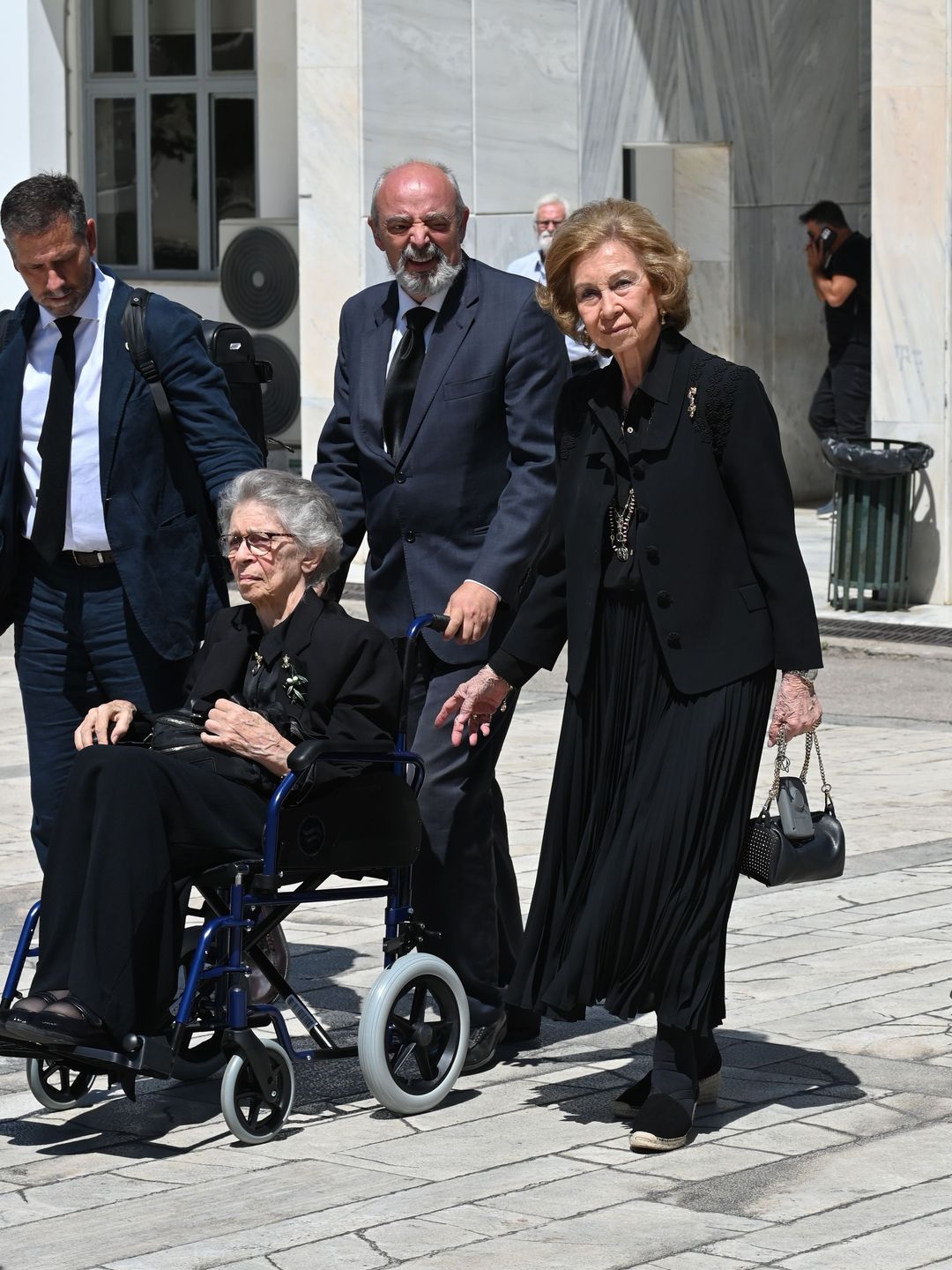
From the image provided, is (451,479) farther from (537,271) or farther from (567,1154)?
(537,271)

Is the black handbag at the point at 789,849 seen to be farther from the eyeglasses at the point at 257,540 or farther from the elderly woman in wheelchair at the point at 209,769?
the eyeglasses at the point at 257,540

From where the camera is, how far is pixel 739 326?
17.2 meters

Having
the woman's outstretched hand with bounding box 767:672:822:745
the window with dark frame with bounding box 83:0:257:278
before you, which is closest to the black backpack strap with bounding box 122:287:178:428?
the woman's outstretched hand with bounding box 767:672:822:745

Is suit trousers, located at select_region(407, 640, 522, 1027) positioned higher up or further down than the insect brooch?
further down

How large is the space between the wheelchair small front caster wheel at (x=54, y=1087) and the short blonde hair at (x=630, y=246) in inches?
73.7

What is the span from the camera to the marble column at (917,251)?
1248cm

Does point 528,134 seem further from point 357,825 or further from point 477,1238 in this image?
point 477,1238

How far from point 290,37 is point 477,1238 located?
52.1ft

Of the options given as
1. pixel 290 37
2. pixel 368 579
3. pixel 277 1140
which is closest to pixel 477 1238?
pixel 277 1140

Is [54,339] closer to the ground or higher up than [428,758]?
higher up

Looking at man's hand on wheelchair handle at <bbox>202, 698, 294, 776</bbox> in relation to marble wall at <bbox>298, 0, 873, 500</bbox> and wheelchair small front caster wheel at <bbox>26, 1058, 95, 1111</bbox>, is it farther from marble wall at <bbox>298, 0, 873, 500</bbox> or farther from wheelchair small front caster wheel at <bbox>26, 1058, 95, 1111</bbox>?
marble wall at <bbox>298, 0, 873, 500</bbox>

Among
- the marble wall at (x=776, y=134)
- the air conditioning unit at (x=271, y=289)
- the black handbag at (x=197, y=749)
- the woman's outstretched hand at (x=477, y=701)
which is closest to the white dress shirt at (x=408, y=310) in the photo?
the woman's outstretched hand at (x=477, y=701)

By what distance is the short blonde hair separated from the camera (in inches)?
199

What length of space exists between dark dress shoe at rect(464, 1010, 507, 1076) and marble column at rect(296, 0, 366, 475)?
30.2 ft
